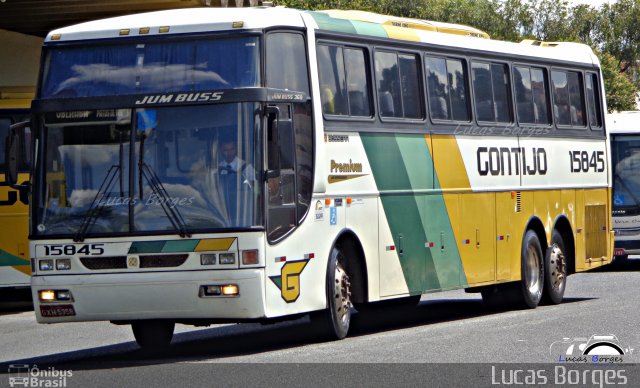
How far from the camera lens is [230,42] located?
526 inches

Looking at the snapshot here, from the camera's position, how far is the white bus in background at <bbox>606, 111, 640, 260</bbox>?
1164 inches

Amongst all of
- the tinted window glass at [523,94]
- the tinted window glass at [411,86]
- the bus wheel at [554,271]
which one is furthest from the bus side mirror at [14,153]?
the bus wheel at [554,271]

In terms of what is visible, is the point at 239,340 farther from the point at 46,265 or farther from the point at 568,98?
the point at 568,98

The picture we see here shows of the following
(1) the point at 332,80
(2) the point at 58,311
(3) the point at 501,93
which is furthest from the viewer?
(3) the point at 501,93

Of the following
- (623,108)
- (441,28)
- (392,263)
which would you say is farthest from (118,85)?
(623,108)

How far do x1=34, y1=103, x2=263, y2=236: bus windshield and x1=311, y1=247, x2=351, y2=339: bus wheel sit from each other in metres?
1.49

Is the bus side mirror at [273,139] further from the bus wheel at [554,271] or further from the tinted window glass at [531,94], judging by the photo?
the bus wheel at [554,271]

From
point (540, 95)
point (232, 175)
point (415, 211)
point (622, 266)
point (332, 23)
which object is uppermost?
point (332, 23)

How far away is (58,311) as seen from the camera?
43.5ft

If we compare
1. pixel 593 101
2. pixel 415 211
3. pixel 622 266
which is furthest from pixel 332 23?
pixel 622 266

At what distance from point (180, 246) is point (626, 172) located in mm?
18690

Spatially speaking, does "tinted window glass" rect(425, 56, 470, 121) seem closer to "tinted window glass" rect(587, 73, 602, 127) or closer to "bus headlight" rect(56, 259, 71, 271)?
"tinted window glass" rect(587, 73, 602, 127)

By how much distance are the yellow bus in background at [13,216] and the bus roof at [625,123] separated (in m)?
13.2

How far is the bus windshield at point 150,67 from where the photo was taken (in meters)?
13.3
